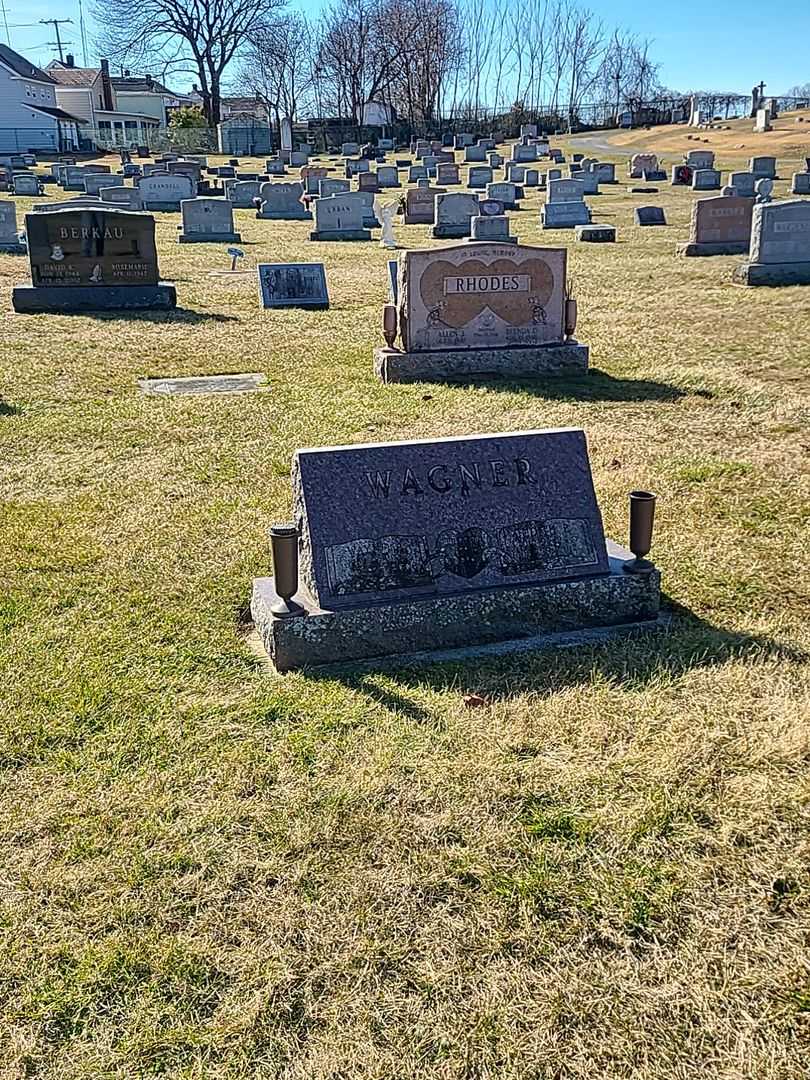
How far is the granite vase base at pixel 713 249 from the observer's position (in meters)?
18.3

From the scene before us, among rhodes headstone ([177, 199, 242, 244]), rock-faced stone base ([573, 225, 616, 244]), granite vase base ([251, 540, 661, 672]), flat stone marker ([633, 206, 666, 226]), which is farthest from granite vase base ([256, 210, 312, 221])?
granite vase base ([251, 540, 661, 672])

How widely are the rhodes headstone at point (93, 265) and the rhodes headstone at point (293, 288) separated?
4.81 ft

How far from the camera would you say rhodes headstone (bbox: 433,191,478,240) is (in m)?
23.0

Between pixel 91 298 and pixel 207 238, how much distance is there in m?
9.46

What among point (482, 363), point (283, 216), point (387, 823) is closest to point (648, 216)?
point (283, 216)

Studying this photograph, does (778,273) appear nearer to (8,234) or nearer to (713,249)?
(713,249)

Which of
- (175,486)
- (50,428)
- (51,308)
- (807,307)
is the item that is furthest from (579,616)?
(51,308)

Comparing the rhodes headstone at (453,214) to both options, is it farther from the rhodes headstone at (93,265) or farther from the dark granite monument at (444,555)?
the dark granite monument at (444,555)

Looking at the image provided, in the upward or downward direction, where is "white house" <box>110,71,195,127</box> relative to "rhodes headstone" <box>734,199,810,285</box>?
upward

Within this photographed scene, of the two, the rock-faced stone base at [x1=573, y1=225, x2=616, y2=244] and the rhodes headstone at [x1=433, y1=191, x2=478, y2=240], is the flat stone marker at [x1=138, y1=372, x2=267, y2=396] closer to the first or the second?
the rock-faced stone base at [x1=573, y1=225, x2=616, y2=244]

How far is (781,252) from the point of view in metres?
14.8

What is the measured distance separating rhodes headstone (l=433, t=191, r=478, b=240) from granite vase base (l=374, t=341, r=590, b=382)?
14354 millimetres

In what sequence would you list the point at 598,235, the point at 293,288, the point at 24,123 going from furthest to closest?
the point at 24,123 < the point at 598,235 < the point at 293,288

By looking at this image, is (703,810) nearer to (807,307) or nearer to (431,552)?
(431,552)
